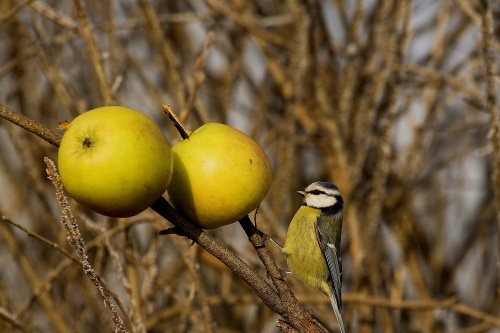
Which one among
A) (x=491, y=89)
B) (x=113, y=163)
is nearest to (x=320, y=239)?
(x=491, y=89)

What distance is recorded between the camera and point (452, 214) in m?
3.08

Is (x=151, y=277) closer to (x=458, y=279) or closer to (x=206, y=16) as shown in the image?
(x=206, y=16)

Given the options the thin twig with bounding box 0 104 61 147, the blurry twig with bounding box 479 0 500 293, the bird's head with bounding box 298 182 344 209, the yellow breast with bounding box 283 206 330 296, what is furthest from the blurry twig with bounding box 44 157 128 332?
the blurry twig with bounding box 479 0 500 293

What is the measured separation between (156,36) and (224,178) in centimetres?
129

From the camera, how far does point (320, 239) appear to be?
4.93 feet

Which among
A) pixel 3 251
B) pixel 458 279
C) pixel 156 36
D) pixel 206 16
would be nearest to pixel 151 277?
pixel 156 36

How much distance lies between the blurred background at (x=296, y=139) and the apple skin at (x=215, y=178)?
3.30 ft

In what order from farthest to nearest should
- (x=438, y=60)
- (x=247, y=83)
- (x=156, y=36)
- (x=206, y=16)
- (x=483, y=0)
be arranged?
(x=247, y=83), (x=438, y=60), (x=206, y=16), (x=156, y=36), (x=483, y=0)

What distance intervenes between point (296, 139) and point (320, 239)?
3.03 feet

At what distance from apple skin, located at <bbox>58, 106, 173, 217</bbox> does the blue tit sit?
0.61 m

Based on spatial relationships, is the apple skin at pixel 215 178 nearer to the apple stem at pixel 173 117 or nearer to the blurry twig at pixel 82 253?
the apple stem at pixel 173 117

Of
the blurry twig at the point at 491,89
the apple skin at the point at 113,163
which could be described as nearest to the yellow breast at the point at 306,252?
the blurry twig at the point at 491,89

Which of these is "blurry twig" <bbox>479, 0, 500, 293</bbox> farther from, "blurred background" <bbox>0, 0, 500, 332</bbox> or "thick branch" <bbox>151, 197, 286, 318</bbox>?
"thick branch" <bbox>151, 197, 286, 318</bbox>

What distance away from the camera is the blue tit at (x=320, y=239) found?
1.37 meters
